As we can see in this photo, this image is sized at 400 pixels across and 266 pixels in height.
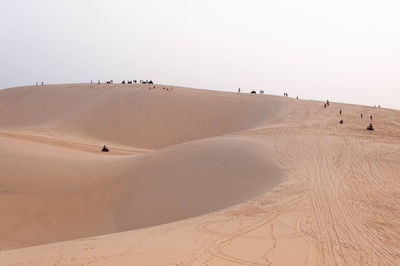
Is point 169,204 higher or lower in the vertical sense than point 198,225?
lower

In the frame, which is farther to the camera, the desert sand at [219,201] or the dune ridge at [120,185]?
the dune ridge at [120,185]

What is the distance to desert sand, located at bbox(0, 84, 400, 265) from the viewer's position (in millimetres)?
5441

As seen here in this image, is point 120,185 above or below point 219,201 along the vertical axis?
below

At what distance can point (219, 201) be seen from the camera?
1013 centimetres

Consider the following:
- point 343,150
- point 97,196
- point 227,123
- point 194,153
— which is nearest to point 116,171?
point 97,196

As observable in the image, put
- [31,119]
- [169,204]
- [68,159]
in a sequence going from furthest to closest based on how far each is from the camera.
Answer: [31,119] → [68,159] → [169,204]

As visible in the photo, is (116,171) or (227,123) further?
(227,123)

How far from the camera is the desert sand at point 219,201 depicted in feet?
17.9

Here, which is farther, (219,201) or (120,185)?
(120,185)

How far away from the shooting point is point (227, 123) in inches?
1292

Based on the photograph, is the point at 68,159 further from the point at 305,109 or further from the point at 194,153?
the point at 305,109

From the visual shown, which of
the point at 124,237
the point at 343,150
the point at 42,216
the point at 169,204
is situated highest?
the point at 343,150

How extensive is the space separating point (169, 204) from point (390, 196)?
5.97m

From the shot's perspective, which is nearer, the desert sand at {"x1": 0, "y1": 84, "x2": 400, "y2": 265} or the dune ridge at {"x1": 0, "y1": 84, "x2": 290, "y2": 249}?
the desert sand at {"x1": 0, "y1": 84, "x2": 400, "y2": 265}
